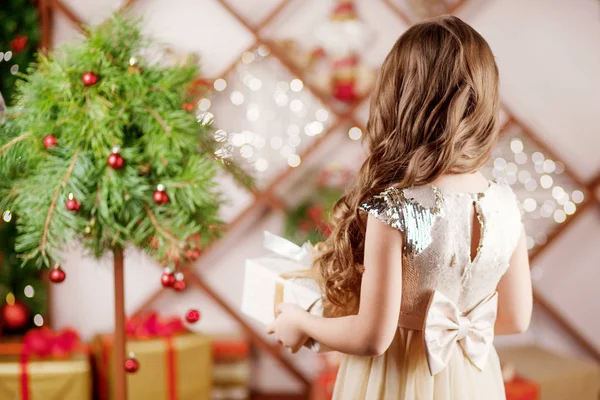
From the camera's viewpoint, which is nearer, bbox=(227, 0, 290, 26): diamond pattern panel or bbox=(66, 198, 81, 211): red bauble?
bbox=(66, 198, 81, 211): red bauble

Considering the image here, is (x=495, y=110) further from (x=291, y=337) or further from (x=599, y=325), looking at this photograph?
(x=599, y=325)

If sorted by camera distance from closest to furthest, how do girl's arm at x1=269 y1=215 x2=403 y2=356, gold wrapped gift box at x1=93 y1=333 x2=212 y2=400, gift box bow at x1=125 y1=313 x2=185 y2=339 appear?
girl's arm at x1=269 y1=215 x2=403 y2=356, gold wrapped gift box at x1=93 y1=333 x2=212 y2=400, gift box bow at x1=125 y1=313 x2=185 y2=339

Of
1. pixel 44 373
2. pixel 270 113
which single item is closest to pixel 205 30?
pixel 270 113

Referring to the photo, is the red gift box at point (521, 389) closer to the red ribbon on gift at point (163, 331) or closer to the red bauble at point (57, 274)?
the red ribbon on gift at point (163, 331)

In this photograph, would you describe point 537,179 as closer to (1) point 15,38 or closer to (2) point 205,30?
(2) point 205,30

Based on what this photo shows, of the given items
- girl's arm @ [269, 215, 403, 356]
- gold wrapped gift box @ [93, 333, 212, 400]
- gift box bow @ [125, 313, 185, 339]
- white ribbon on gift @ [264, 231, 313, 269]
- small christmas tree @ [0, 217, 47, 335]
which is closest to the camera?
girl's arm @ [269, 215, 403, 356]

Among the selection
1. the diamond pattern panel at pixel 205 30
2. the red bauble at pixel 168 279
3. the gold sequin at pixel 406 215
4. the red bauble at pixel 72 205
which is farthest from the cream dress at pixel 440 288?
the diamond pattern panel at pixel 205 30

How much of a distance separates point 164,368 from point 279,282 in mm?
1157

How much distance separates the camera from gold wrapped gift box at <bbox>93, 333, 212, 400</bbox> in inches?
78.0

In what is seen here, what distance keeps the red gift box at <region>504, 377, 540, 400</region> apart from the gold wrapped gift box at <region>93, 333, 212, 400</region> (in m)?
0.96

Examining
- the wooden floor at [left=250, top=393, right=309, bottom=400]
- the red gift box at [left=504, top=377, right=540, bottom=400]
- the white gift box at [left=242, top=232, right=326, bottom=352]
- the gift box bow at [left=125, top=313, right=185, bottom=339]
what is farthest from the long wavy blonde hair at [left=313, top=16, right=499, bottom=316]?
the wooden floor at [left=250, top=393, right=309, bottom=400]

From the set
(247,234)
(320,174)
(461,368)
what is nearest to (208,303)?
(247,234)

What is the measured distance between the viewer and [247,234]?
2.54 meters

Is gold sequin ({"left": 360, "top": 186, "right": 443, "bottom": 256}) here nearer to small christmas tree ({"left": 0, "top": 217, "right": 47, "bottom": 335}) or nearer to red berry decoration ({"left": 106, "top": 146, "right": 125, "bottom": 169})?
red berry decoration ({"left": 106, "top": 146, "right": 125, "bottom": 169})
